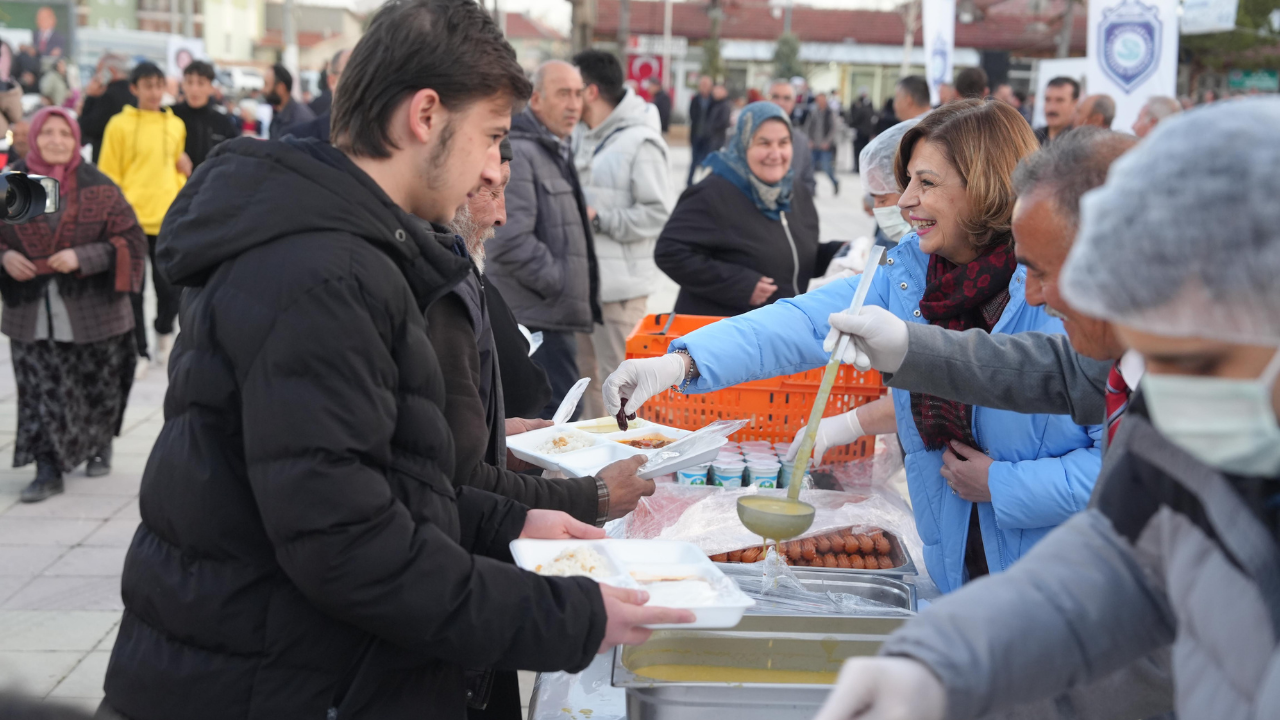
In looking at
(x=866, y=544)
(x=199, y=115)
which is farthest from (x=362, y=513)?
(x=199, y=115)

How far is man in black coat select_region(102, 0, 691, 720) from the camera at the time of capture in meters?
1.30

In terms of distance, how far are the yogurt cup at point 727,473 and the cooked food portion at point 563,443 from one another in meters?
0.34

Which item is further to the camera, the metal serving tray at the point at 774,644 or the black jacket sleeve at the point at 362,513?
the metal serving tray at the point at 774,644

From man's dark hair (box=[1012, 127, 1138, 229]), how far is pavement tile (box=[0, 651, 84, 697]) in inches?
131

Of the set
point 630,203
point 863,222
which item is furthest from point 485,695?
point 863,222

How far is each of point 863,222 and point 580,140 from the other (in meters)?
9.07

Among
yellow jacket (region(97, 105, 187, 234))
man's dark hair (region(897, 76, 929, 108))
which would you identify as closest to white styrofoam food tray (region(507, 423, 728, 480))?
man's dark hair (region(897, 76, 929, 108))

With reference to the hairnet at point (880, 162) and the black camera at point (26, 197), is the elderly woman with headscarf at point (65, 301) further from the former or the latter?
the hairnet at point (880, 162)

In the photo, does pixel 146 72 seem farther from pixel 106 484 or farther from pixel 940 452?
pixel 940 452

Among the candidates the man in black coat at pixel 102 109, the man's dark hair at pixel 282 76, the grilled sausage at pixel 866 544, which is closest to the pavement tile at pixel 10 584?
the grilled sausage at pixel 866 544

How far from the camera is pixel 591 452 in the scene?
2664mm

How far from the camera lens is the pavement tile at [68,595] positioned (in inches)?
154

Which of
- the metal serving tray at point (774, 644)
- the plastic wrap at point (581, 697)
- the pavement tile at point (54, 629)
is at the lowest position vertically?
the pavement tile at point (54, 629)

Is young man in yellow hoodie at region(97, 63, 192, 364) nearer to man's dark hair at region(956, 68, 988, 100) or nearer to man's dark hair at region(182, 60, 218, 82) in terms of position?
man's dark hair at region(182, 60, 218, 82)
